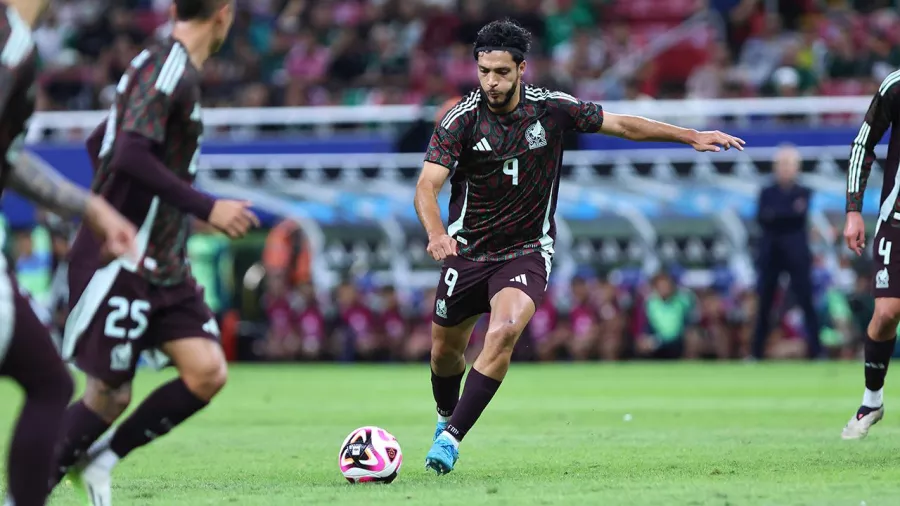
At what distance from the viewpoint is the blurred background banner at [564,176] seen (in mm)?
20875

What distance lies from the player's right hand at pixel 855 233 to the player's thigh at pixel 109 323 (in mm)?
4621

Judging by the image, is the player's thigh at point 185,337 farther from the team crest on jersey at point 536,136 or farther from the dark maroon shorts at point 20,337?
the team crest on jersey at point 536,136

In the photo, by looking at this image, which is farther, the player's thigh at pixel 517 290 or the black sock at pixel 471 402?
the player's thigh at pixel 517 290

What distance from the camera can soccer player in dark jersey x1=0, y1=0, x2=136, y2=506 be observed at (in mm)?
5031

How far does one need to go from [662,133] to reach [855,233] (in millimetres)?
1574

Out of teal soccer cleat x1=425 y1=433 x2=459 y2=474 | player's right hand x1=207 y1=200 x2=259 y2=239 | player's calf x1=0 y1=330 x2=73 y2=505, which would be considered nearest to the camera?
player's calf x1=0 y1=330 x2=73 y2=505

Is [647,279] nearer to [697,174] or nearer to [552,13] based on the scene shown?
[697,174]

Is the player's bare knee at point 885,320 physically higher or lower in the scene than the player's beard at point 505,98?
lower

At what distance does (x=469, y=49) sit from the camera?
25.0m

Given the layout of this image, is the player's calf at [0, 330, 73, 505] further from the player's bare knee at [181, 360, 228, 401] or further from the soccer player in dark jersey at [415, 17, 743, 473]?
the soccer player in dark jersey at [415, 17, 743, 473]

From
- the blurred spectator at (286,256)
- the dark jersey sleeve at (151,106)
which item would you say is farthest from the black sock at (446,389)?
the blurred spectator at (286,256)

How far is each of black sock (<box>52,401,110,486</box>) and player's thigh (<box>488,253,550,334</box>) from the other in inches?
90.5

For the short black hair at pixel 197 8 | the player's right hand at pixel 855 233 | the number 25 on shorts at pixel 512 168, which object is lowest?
the player's right hand at pixel 855 233

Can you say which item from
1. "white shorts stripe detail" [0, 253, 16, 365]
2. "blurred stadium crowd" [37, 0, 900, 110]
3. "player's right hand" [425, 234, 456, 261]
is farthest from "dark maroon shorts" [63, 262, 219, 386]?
"blurred stadium crowd" [37, 0, 900, 110]
